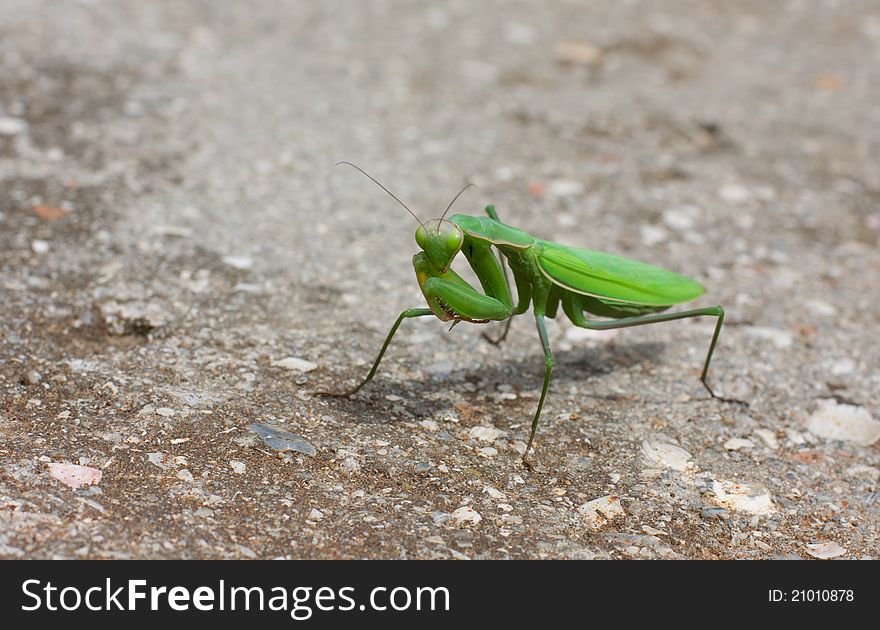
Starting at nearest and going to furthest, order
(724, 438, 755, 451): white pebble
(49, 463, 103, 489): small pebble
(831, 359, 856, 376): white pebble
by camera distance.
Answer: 1. (49, 463, 103, 489): small pebble
2. (724, 438, 755, 451): white pebble
3. (831, 359, 856, 376): white pebble

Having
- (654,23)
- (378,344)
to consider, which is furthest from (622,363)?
(654,23)

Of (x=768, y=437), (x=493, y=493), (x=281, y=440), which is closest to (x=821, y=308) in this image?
(x=768, y=437)

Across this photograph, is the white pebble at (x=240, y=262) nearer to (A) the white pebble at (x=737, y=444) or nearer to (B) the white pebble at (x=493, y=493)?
(B) the white pebble at (x=493, y=493)

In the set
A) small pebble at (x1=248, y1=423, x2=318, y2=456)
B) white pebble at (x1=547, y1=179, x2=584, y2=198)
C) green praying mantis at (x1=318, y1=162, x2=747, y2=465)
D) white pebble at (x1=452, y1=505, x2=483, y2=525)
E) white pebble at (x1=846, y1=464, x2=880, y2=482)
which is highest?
green praying mantis at (x1=318, y1=162, x2=747, y2=465)

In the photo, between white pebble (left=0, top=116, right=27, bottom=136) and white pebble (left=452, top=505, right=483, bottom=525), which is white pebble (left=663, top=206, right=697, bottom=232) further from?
white pebble (left=0, top=116, right=27, bottom=136)

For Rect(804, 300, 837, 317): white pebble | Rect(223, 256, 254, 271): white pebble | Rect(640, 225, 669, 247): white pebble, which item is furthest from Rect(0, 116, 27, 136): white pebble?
Rect(804, 300, 837, 317): white pebble

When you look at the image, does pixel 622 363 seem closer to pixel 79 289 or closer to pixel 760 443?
pixel 760 443

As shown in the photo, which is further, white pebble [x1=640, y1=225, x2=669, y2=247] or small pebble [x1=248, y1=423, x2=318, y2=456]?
white pebble [x1=640, y1=225, x2=669, y2=247]
